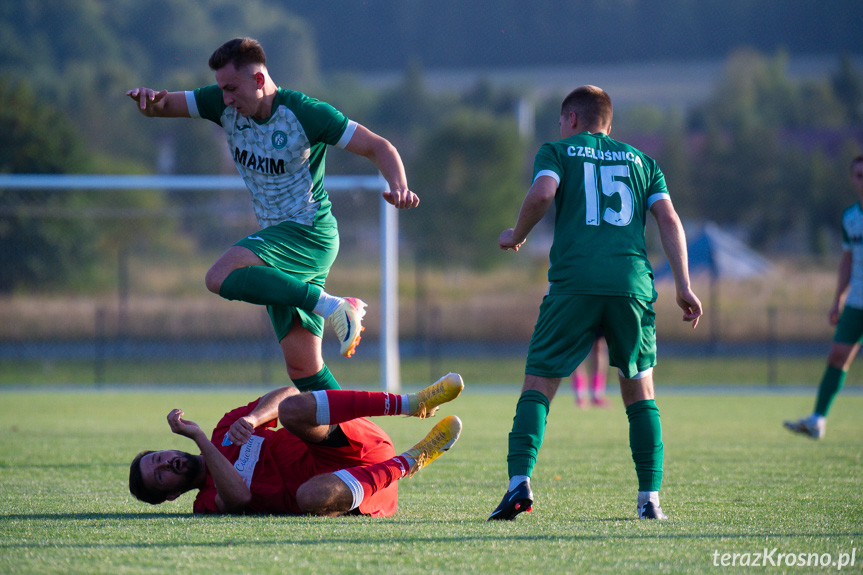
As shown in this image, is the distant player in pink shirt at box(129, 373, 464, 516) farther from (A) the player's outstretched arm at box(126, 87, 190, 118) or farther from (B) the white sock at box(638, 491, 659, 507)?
(A) the player's outstretched arm at box(126, 87, 190, 118)

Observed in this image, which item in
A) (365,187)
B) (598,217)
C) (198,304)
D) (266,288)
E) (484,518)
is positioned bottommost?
(198,304)

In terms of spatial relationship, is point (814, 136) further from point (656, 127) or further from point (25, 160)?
point (25, 160)

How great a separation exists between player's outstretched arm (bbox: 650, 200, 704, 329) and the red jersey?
161cm

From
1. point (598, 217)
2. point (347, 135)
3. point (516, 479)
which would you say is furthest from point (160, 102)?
point (516, 479)

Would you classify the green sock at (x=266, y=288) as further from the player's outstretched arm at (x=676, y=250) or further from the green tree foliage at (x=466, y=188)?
the green tree foliage at (x=466, y=188)

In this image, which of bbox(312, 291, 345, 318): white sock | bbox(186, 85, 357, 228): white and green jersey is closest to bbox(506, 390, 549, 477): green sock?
bbox(312, 291, 345, 318): white sock

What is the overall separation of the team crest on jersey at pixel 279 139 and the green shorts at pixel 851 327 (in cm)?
537

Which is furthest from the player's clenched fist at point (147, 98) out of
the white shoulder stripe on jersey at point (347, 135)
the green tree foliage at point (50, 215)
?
the green tree foliage at point (50, 215)

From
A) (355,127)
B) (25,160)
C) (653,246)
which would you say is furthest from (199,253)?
(653,246)

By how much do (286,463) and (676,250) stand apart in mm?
2072

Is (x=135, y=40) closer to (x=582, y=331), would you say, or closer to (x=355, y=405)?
(x=355, y=405)

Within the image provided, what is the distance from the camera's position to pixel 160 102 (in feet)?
15.2

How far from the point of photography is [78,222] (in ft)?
74.4

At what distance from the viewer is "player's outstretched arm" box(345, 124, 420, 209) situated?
4.26 metres
